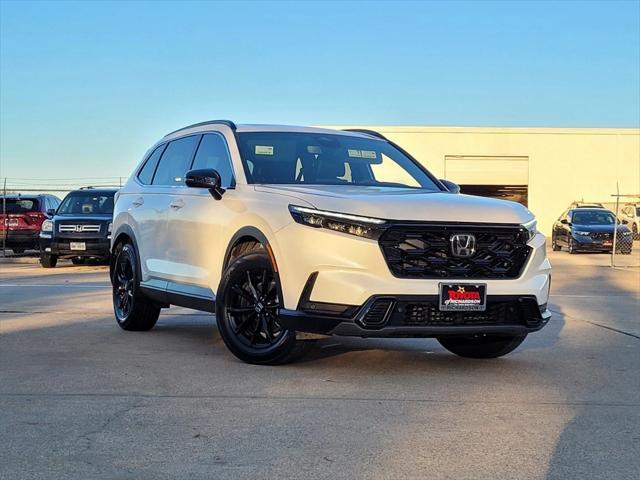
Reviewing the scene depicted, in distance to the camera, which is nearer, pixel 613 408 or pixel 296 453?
pixel 296 453

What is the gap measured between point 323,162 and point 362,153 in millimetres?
485

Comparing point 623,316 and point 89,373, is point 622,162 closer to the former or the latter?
point 623,316

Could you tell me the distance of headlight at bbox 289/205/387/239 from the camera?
5.78m

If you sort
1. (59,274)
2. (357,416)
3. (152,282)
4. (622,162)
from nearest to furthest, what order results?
1. (357,416)
2. (152,282)
3. (59,274)
4. (622,162)

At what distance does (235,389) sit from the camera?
221 inches

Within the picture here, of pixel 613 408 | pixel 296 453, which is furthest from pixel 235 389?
pixel 613 408

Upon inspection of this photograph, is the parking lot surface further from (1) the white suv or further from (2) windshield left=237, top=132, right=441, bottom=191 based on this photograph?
(2) windshield left=237, top=132, right=441, bottom=191

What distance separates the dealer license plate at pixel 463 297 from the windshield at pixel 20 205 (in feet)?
61.8

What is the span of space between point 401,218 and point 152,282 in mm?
3042

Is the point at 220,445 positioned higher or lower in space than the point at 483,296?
lower

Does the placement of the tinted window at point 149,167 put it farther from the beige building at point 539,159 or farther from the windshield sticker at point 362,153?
the beige building at point 539,159

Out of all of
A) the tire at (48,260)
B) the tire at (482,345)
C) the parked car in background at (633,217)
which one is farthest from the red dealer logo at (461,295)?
the parked car in background at (633,217)

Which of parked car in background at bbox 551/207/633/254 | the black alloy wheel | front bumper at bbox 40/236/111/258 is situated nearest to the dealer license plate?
the black alloy wheel

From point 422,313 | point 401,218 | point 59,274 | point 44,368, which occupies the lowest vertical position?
point 59,274
